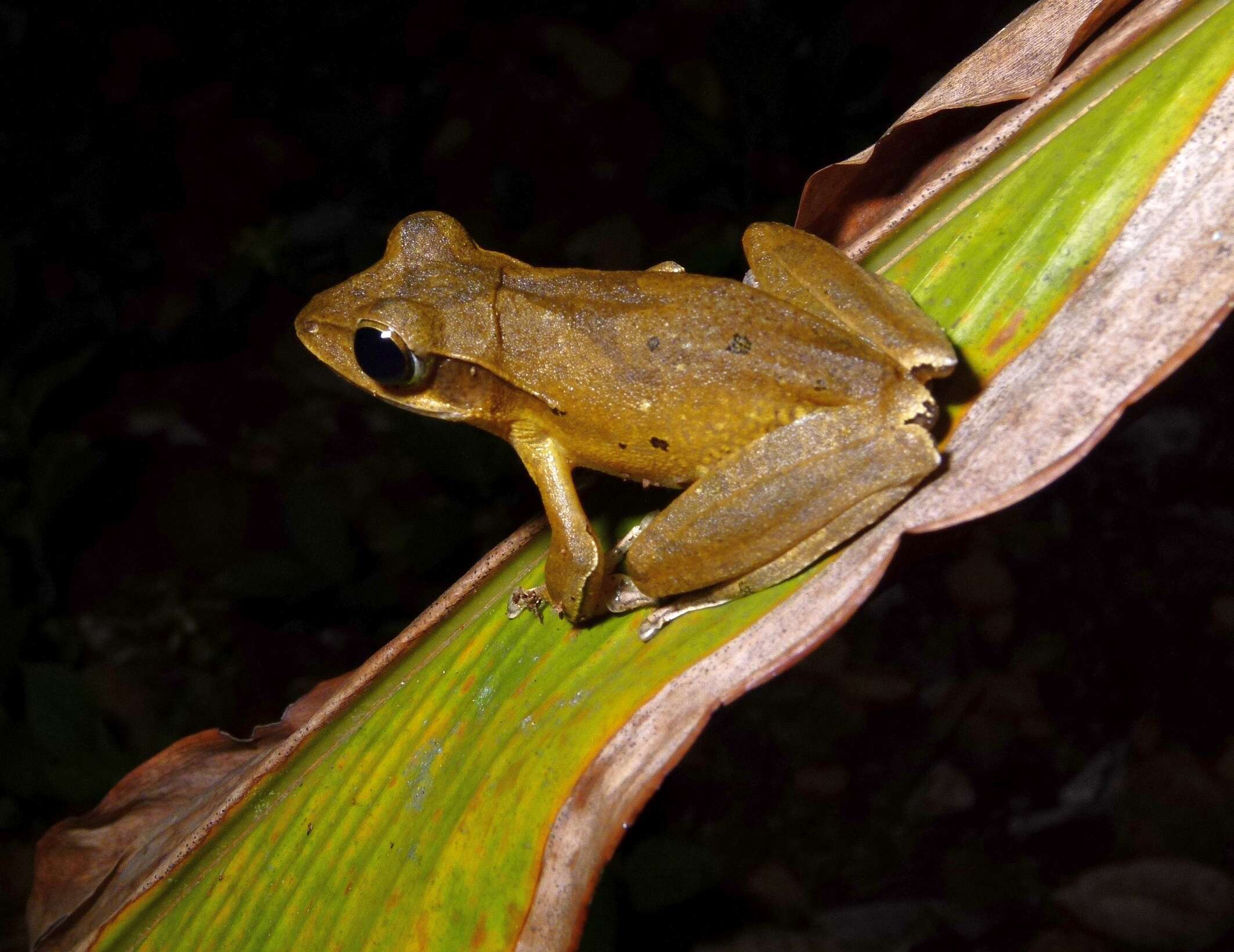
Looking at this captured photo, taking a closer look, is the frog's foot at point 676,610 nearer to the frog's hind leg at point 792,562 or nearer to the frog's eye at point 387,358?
the frog's hind leg at point 792,562

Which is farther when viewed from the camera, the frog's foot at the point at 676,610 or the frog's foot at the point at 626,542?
the frog's foot at the point at 626,542

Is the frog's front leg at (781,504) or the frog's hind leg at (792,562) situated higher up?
the frog's front leg at (781,504)

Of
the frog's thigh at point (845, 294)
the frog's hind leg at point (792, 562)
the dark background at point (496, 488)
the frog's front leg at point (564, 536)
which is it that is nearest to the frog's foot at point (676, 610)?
the frog's hind leg at point (792, 562)

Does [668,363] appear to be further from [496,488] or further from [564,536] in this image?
[496,488]

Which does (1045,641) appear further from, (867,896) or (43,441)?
(43,441)

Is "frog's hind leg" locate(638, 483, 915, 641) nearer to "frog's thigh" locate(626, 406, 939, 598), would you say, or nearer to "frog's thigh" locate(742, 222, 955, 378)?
"frog's thigh" locate(626, 406, 939, 598)

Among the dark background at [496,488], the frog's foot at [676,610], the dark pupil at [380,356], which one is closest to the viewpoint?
the frog's foot at [676,610]

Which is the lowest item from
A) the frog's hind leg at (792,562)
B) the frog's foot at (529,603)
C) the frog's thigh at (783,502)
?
the frog's hind leg at (792,562)

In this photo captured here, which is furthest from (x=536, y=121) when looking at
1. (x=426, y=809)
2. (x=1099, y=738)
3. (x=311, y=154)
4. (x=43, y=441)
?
(x=426, y=809)
